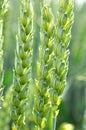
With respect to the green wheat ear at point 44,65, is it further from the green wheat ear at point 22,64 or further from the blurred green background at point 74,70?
the blurred green background at point 74,70

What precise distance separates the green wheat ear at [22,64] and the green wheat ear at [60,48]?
65 mm

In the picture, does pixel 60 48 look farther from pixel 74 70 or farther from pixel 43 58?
pixel 74 70

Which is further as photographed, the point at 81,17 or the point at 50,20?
the point at 81,17

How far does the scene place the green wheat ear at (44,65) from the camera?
0.95 metres

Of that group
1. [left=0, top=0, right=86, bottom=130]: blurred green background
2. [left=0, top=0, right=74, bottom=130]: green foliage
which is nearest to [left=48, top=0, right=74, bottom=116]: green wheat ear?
[left=0, top=0, right=74, bottom=130]: green foliage

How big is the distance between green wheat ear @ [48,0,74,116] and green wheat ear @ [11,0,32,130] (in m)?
0.07

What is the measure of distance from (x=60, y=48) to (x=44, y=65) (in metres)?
0.06

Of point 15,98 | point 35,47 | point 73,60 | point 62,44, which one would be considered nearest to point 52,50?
point 62,44

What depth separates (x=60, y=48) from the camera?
3.19 feet

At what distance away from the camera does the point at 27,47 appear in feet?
3.20

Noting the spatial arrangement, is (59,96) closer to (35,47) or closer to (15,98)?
(15,98)

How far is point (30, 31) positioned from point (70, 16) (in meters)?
0.11

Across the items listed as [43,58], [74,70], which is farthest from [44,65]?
[74,70]

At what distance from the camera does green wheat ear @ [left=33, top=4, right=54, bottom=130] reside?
95cm
